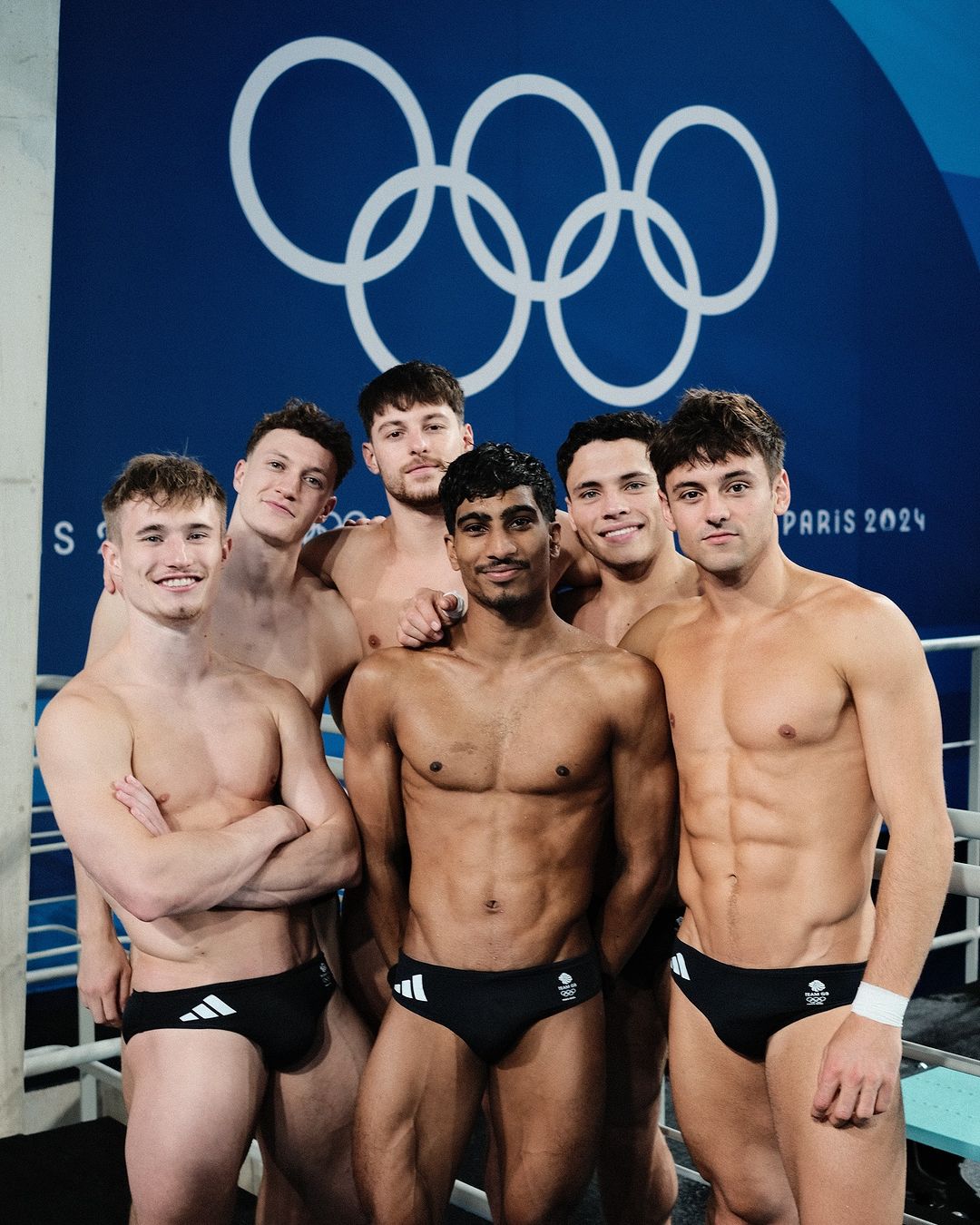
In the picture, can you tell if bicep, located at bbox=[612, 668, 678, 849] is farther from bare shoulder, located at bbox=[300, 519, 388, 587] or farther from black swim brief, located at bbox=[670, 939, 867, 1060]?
bare shoulder, located at bbox=[300, 519, 388, 587]

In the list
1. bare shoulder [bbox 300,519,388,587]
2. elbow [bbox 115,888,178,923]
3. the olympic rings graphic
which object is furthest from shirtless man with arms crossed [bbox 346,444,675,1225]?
the olympic rings graphic

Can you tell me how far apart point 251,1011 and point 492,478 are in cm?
120

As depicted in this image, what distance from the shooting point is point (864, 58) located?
27.6ft

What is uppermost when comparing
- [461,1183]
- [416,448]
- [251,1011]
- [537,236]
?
[537,236]

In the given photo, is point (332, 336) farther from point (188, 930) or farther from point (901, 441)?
point (901, 441)

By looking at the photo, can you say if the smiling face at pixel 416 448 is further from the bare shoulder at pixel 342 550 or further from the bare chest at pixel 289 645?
the bare chest at pixel 289 645

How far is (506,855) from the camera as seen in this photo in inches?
110

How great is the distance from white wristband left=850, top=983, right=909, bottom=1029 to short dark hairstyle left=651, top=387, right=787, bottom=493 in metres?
1.02

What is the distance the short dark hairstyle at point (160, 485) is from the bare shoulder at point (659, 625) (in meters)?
0.95

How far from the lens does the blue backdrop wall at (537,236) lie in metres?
5.43

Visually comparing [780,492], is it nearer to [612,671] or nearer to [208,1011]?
[612,671]

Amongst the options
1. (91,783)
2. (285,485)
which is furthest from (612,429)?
(91,783)

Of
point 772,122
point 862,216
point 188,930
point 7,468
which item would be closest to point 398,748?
point 188,930

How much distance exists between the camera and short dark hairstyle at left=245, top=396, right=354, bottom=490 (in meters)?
3.47
